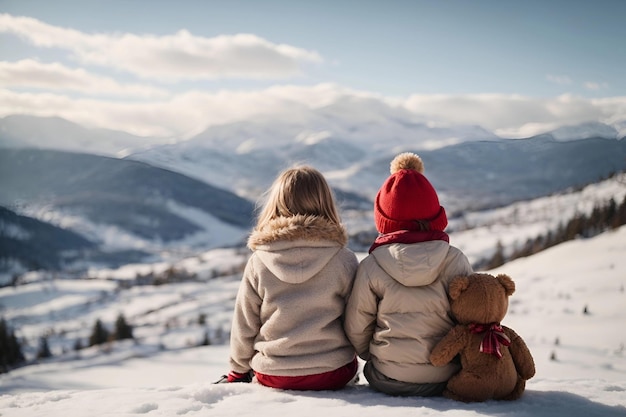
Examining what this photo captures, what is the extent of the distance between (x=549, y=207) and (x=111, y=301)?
10935cm

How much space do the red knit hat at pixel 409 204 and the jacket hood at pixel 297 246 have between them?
0.44 metres

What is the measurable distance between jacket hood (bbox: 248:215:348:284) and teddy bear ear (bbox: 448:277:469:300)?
0.90m

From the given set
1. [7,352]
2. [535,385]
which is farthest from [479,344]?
[7,352]

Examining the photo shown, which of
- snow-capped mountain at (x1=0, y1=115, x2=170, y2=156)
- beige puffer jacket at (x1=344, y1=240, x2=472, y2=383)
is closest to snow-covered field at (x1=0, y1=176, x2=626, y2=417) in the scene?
beige puffer jacket at (x1=344, y1=240, x2=472, y2=383)

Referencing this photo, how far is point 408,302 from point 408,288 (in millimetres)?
102

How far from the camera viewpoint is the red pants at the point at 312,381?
357 cm

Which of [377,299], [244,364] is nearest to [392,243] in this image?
[377,299]

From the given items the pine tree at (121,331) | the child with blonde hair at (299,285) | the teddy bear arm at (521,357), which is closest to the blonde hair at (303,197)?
the child with blonde hair at (299,285)

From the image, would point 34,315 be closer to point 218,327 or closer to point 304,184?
point 218,327

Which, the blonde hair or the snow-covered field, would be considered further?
the blonde hair

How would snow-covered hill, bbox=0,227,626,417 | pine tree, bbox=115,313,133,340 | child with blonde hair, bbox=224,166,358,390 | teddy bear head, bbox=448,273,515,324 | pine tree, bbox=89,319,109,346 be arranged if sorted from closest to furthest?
snow-covered hill, bbox=0,227,626,417 → teddy bear head, bbox=448,273,515,324 → child with blonde hair, bbox=224,166,358,390 → pine tree, bbox=115,313,133,340 → pine tree, bbox=89,319,109,346

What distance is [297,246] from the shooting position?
3.43 metres

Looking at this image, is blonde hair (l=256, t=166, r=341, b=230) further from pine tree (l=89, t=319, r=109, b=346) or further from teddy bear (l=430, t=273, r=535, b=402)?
pine tree (l=89, t=319, r=109, b=346)

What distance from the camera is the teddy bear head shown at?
3.22 m
